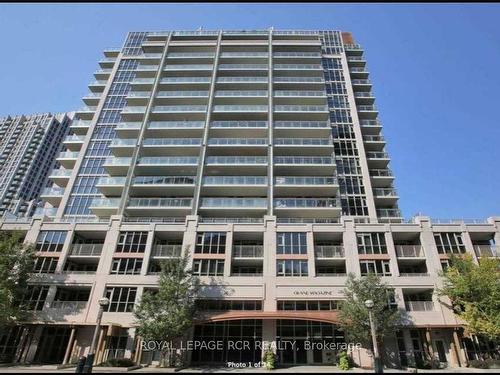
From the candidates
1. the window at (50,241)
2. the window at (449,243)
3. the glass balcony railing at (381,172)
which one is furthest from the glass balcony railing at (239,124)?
the window at (449,243)

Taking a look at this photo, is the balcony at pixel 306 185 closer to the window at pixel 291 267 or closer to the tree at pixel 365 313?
the window at pixel 291 267

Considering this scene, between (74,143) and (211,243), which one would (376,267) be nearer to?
(211,243)

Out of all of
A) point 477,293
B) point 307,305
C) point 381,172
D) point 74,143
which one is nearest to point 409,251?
point 477,293

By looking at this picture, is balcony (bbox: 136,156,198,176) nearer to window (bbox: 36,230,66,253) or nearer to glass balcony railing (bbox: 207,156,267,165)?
glass balcony railing (bbox: 207,156,267,165)

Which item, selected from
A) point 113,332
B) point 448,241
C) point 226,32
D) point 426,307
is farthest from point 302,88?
point 113,332

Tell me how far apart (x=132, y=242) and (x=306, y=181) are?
24224 mm

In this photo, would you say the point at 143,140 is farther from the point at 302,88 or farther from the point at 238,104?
the point at 302,88

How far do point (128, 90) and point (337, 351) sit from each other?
5566 cm

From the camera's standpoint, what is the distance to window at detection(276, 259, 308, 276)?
34750mm

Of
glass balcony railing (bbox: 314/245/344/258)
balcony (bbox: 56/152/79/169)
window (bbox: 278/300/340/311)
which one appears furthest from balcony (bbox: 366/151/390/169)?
balcony (bbox: 56/152/79/169)

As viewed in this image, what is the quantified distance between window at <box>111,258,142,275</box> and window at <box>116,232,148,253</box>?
1.09m

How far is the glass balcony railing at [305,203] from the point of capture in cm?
4362

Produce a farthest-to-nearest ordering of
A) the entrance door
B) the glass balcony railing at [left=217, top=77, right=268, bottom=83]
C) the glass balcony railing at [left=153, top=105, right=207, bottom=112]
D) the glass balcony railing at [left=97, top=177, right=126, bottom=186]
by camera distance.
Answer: the glass balcony railing at [left=217, top=77, right=268, bottom=83] → the glass balcony railing at [left=153, top=105, right=207, bottom=112] → the glass balcony railing at [left=97, top=177, right=126, bottom=186] → the entrance door

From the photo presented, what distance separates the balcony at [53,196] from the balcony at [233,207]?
23.2 metres
